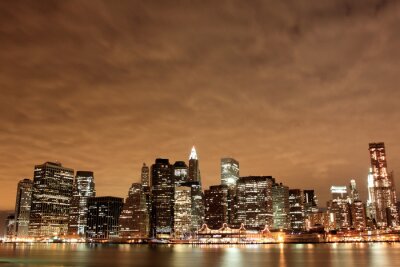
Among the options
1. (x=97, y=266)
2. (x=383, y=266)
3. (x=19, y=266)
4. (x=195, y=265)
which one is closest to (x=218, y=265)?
(x=195, y=265)

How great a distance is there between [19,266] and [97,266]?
16.2 meters

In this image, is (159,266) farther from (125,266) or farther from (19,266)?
(19,266)

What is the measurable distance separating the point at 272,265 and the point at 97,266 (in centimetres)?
3895

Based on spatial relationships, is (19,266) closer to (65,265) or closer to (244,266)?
(65,265)

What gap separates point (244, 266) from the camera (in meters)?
96.8

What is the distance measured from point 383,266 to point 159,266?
48.6m

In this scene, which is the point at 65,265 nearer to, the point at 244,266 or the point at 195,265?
the point at 195,265

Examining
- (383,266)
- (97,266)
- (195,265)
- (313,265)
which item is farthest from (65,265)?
(383,266)

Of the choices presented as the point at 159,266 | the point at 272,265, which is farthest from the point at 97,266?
the point at 272,265

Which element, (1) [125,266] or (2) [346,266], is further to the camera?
(1) [125,266]

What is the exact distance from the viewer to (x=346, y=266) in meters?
92.6

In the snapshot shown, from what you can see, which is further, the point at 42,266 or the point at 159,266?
the point at 159,266

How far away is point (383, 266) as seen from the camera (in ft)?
300

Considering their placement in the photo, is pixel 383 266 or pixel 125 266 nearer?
pixel 383 266
